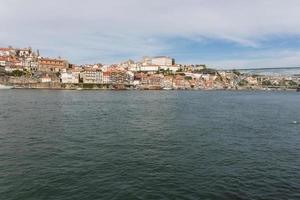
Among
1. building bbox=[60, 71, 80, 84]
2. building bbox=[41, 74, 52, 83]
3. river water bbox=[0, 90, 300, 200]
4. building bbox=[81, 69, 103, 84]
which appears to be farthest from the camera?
building bbox=[81, 69, 103, 84]

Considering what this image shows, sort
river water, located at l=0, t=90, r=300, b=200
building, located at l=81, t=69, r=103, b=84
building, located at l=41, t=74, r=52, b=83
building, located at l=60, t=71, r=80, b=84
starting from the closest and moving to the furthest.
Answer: river water, located at l=0, t=90, r=300, b=200 < building, located at l=60, t=71, r=80, b=84 < building, located at l=41, t=74, r=52, b=83 < building, located at l=81, t=69, r=103, b=84

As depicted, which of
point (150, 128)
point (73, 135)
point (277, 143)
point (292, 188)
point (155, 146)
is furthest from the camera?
point (150, 128)

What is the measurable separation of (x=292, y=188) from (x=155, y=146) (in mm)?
12113

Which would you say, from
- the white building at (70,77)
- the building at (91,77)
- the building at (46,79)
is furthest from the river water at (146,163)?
the building at (46,79)

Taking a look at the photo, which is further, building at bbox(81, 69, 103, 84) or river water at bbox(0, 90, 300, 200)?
building at bbox(81, 69, 103, 84)

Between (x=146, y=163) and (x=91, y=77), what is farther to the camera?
(x=91, y=77)

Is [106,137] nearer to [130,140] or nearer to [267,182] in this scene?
[130,140]

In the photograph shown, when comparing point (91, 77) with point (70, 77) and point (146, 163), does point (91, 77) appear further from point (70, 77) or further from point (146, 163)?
point (146, 163)

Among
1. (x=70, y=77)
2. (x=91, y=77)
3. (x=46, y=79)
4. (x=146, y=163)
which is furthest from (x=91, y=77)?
(x=146, y=163)

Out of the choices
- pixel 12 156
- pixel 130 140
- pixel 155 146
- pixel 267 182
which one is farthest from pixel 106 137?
pixel 267 182

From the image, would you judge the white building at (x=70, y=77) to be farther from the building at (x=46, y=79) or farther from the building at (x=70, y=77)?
the building at (x=46, y=79)

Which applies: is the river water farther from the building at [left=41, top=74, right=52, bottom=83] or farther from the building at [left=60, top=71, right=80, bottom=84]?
the building at [left=41, top=74, right=52, bottom=83]

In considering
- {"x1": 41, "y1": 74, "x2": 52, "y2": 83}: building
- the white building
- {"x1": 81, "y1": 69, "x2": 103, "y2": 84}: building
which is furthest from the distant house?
{"x1": 41, "y1": 74, "x2": 52, "y2": 83}: building

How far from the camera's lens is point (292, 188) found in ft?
60.9
